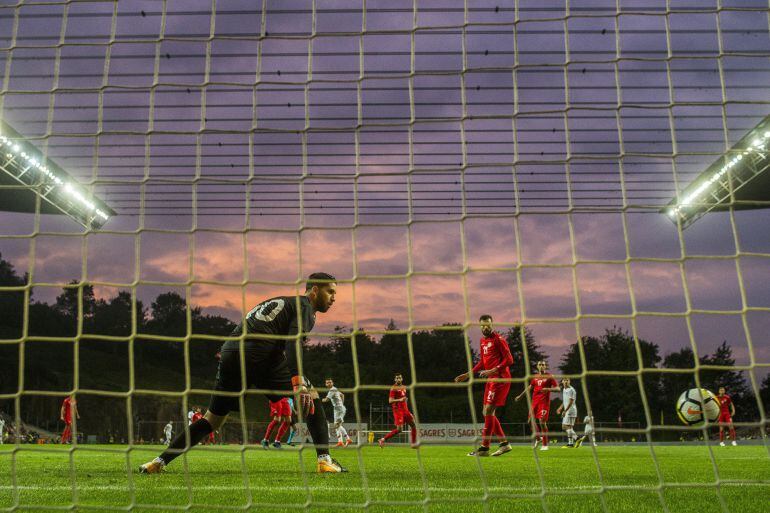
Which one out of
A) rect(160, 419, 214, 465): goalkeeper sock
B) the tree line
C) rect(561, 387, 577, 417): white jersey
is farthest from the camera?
the tree line

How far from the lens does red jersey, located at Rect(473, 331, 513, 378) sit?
8852 millimetres

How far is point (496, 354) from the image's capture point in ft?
29.7

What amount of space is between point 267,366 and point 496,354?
453cm

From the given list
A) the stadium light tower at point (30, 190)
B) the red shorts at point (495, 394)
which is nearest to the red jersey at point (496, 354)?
the red shorts at point (495, 394)

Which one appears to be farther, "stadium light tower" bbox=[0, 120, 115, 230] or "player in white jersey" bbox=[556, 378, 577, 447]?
"player in white jersey" bbox=[556, 378, 577, 447]

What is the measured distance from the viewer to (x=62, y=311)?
139ft

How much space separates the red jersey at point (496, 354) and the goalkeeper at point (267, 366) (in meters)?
3.95

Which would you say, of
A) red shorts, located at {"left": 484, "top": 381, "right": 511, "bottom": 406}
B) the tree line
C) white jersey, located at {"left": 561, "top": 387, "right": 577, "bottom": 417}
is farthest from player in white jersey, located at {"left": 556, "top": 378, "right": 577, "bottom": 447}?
the tree line

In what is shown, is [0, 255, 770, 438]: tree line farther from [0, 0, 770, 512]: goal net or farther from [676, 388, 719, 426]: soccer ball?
[0, 0, 770, 512]: goal net

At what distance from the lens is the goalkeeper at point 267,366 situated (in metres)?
5.06

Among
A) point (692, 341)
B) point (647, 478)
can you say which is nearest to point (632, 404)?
point (647, 478)

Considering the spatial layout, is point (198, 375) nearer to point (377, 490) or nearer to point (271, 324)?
point (271, 324)

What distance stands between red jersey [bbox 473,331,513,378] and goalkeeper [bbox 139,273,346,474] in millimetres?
3947

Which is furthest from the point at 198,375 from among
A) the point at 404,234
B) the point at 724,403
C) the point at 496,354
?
the point at 404,234
